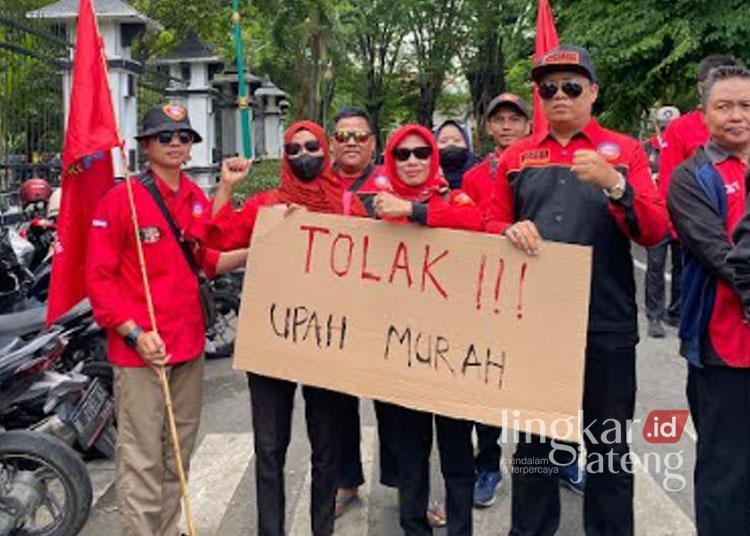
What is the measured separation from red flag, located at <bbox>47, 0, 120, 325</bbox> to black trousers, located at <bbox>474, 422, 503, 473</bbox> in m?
1.98

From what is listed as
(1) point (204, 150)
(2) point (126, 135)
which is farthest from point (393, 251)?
(1) point (204, 150)

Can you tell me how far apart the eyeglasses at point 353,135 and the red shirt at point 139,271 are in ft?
2.51

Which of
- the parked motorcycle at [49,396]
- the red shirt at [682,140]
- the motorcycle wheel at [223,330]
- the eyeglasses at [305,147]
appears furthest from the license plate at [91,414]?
the red shirt at [682,140]

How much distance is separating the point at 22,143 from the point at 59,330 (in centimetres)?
561

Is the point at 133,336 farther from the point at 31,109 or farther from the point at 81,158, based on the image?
the point at 31,109

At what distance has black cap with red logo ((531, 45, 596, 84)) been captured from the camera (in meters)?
2.94

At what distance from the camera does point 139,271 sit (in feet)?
10.5

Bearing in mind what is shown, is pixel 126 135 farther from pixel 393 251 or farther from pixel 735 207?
pixel 735 207

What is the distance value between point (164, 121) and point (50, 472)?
156 cm

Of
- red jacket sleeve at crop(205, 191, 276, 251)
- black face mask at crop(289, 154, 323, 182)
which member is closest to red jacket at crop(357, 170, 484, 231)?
black face mask at crop(289, 154, 323, 182)

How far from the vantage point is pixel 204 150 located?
12.6m

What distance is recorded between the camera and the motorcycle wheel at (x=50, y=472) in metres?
3.46

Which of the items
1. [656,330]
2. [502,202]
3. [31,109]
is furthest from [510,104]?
[31,109]

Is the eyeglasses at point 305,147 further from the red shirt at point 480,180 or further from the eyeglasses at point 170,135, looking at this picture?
the red shirt at point 480,180
